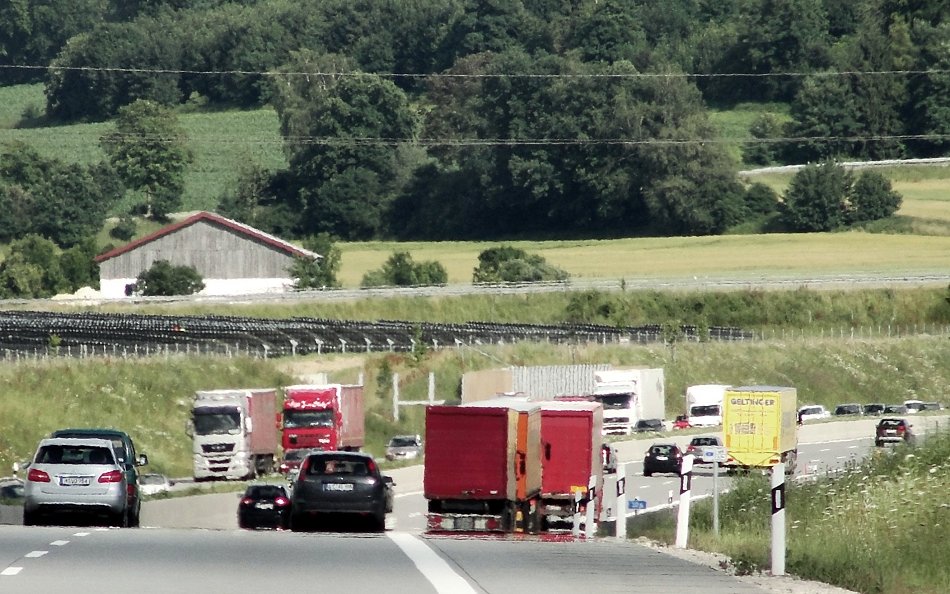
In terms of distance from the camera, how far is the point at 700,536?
3016cm

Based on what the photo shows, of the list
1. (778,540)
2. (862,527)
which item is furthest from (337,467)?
(778,540)

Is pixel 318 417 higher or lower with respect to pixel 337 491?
lower

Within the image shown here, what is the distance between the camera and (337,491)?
102 feet

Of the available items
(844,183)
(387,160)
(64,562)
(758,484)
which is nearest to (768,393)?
(758,484)

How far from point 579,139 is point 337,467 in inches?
4723

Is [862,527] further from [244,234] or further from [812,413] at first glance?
[244,234]

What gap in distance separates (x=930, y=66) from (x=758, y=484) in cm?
12976

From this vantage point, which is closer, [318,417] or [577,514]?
[577,514]

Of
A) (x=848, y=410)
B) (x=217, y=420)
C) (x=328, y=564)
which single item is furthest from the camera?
(x=848, y=410)

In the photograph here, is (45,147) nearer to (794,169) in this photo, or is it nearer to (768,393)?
(794,169)

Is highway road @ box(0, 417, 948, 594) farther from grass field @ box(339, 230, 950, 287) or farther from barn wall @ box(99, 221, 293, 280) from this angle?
barn wall @ box(99, 221, 293, 280)

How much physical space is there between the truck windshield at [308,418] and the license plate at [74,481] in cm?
3442

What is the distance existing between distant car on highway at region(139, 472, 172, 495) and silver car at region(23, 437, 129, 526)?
18322mm

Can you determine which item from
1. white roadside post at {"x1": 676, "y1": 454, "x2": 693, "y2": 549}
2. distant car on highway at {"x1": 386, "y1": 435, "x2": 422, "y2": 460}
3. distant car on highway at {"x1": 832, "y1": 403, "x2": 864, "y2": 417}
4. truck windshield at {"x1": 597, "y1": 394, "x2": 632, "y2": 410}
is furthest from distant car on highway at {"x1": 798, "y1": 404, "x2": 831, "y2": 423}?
white roadside post at {"x1": 676, "y1": 454, "x2": 693, "y2": 549}
